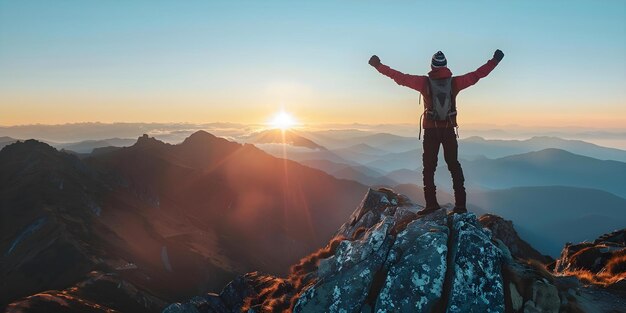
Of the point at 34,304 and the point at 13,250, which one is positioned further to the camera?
the point at 13,250

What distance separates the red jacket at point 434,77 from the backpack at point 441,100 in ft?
0.61

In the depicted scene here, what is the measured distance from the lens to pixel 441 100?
17938 mm

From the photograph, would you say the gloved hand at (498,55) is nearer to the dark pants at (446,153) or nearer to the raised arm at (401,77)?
the raised arm at (401,77)

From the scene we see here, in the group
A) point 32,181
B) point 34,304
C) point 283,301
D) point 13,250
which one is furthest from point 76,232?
point 283,301

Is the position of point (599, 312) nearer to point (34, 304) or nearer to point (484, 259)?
point (484, 259)

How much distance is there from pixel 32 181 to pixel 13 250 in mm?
55377

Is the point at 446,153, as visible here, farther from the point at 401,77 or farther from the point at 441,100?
the point at 401,77

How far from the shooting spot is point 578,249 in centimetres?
2767

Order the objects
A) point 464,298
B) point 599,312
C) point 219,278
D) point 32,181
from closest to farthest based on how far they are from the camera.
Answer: point 464,298, point 599,312, point 219,278, point 32,181

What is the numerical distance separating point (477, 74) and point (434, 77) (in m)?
1.74

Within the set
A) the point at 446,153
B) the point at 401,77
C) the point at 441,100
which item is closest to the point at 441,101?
the point at 441,100

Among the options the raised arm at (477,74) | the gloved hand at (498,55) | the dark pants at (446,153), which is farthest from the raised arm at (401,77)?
the gloved hand at (498,55)

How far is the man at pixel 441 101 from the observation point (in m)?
17.7

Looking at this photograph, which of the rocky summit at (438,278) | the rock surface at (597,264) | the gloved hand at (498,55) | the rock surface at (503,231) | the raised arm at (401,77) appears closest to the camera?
the rocky summit at (438,278)
